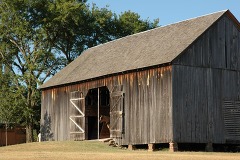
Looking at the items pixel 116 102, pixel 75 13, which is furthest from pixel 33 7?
pixel 116 102

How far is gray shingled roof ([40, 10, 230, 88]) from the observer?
3350 cm

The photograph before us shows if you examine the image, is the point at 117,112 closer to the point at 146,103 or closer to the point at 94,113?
the point at 146,103

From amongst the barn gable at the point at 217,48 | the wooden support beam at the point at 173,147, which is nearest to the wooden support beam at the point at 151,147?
the wooden support beam at the point at 173,147

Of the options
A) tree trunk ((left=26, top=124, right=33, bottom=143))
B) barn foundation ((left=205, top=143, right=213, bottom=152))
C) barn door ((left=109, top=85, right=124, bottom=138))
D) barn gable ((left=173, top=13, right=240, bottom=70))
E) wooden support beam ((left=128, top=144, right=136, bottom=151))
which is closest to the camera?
barn foundation ((left=205, top=143, right=213, bottom=152))

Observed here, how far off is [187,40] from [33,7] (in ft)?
80.0

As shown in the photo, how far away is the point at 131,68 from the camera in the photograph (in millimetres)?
34812

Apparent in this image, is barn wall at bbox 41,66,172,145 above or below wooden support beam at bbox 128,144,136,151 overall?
above

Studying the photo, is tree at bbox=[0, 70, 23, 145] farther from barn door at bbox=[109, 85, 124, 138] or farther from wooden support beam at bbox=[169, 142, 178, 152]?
wooden support beam at bbox=[169, 142, 178, 152]

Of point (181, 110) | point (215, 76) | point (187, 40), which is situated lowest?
point (181, 110)

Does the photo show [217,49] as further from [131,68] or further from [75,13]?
[75,13]

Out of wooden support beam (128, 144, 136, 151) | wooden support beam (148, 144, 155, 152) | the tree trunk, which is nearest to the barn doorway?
wooden support beam (128, 144, 136, 151)

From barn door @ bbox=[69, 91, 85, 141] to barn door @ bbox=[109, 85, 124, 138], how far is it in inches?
151

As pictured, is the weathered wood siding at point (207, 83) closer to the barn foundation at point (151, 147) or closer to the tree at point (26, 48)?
the barn foundation at point (151, 147)

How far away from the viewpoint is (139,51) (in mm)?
37125
